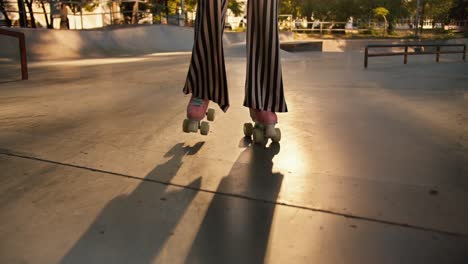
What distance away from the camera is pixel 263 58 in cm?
186

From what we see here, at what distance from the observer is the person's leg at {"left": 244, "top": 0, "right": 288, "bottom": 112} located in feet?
5.91

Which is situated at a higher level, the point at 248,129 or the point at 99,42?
the point at 99,42

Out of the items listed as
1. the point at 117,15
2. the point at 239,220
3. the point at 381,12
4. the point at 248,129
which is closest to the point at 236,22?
the point at 381,12

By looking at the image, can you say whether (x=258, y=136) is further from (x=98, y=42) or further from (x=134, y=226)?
(x=98, y=42)

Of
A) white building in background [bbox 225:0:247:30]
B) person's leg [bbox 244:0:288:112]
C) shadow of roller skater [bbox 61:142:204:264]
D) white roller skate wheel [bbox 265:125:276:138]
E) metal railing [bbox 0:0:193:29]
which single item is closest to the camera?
shadow of roller skater [bbox 61:142:204:264]

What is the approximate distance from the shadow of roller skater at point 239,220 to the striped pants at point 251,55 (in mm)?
379

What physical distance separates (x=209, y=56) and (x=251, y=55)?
0.20 m

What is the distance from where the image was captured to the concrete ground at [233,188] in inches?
39.6

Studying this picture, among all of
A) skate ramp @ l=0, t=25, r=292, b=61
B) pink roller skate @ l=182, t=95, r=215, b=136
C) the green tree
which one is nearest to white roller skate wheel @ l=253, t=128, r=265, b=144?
pink roller skate @ l=182, t=95, r=215, b=136

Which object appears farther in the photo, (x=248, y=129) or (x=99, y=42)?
(x=99, y=42)

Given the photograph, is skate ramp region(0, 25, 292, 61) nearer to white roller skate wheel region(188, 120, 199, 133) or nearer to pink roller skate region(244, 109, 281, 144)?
white roller skate wheel region(188, 120, 199, 133)

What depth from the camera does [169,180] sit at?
1.47 meters

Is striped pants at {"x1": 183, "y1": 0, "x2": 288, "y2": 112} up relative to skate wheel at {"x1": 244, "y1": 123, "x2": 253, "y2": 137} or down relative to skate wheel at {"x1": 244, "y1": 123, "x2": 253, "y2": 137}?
up

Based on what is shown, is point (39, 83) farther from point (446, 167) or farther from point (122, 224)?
point (446, 167)
